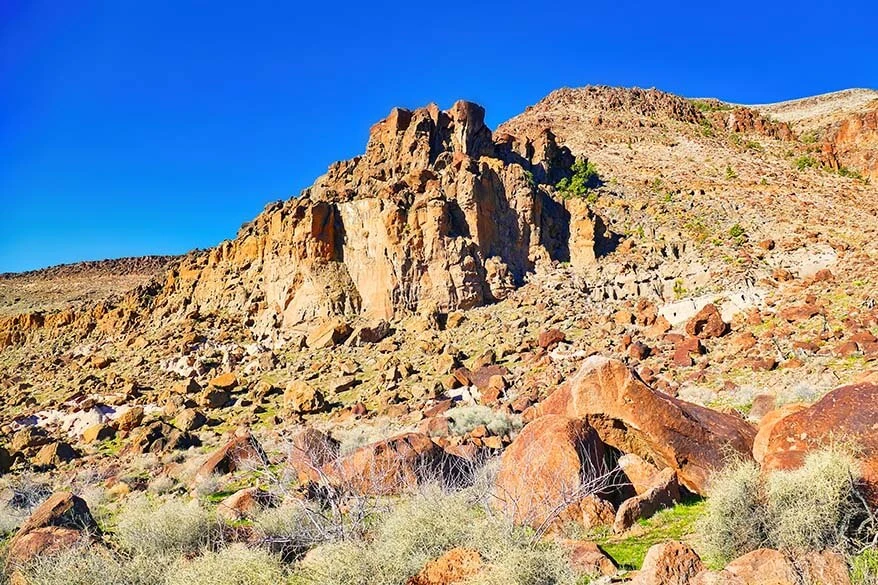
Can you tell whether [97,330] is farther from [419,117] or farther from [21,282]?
[21,282]

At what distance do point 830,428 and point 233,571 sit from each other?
7.57 metres

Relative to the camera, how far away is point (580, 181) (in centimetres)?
4262

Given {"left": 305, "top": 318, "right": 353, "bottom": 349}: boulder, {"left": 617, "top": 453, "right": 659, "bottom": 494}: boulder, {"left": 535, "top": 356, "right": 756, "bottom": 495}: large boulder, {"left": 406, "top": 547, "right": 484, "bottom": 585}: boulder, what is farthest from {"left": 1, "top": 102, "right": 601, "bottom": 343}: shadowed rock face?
{"left": 406, "top": 547, "right": 484, "bottom": 585}: boulder

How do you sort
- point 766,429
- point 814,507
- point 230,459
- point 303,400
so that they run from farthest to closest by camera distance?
1. point 303,400
2. point 230,459
3. point 766,429
4. point 814,507

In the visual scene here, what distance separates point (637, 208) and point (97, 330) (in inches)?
1555

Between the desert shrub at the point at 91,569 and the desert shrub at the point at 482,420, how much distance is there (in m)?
9.41

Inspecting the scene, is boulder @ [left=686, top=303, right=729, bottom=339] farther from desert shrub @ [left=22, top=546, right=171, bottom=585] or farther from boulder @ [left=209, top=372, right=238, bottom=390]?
boulder @ [left=209, top=372, right=238, bottom=390]

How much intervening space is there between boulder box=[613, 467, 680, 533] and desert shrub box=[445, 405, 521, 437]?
20.9ft

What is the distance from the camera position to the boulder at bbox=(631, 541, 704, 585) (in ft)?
15.6

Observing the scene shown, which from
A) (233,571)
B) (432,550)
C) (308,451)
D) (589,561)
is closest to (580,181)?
(308,451)

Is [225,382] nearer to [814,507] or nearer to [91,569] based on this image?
[91,569]

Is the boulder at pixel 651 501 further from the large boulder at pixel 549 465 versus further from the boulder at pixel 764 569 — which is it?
the boulder at pixel 764 569

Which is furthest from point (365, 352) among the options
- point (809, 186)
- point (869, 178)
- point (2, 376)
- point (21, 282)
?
point (21, 282)

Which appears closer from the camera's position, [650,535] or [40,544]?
[40,544]
